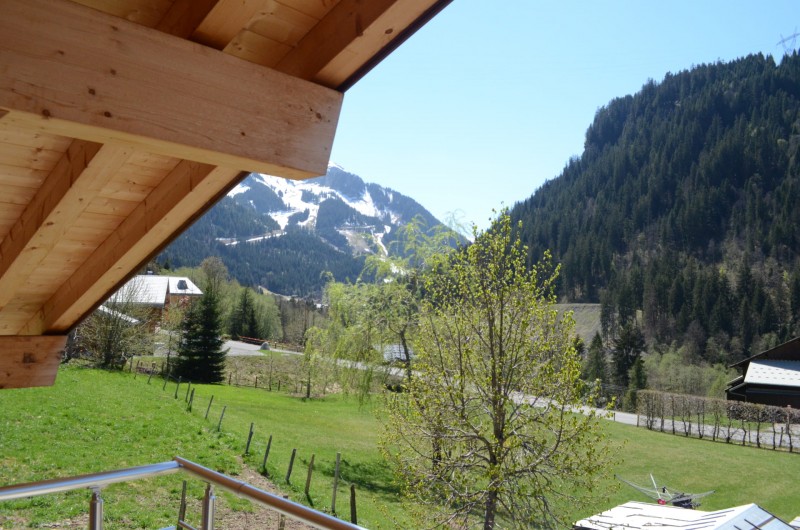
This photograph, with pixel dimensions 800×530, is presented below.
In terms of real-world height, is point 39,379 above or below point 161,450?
above

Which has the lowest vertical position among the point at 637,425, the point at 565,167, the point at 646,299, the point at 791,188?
the point at 637,425

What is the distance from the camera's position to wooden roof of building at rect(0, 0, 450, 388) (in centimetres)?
146

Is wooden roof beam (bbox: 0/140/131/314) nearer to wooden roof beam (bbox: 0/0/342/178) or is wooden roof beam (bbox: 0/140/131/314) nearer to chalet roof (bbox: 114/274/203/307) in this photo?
wooden roof beam (bbox: 0/0/342/178)

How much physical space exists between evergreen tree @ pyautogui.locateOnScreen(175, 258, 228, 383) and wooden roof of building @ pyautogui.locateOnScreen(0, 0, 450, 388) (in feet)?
101

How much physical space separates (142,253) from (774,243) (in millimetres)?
86421

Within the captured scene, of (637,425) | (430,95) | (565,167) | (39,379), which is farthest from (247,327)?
(565,167)

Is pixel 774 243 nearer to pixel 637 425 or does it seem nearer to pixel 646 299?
pixel 646 299

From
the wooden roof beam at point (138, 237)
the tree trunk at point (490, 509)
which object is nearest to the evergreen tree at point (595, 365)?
the tree trunk at point (490, 509)

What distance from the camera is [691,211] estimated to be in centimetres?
8538

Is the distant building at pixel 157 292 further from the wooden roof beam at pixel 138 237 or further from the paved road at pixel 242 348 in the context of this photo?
the wooden roof beam at pixel 138 237

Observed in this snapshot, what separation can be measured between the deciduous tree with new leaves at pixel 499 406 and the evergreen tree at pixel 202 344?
24.6m

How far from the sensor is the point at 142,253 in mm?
2811

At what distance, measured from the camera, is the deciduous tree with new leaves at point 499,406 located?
8.21m

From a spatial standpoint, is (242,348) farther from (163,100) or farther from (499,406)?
(163,100)
